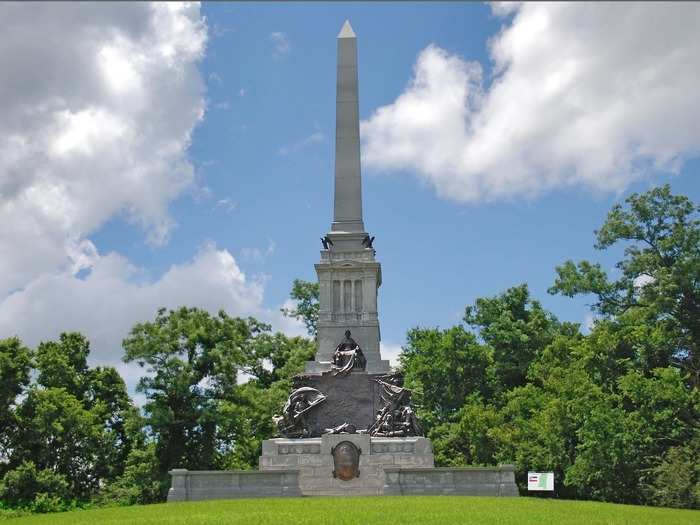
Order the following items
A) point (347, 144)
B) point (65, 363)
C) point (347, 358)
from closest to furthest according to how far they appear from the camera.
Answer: point (347, 358)
point (347, 144)
point (65, 363)

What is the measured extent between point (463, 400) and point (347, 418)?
69.4ft

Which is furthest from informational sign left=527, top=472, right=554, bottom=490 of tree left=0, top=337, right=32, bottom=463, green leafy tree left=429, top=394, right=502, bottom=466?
tree left=0, top=337, right=32, bottom=463

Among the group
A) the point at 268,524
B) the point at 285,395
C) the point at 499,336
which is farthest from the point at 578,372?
the point at 268,524

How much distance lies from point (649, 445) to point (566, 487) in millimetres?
7502

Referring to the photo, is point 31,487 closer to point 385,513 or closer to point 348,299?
point 348,299

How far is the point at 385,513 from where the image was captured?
20828 millimetres

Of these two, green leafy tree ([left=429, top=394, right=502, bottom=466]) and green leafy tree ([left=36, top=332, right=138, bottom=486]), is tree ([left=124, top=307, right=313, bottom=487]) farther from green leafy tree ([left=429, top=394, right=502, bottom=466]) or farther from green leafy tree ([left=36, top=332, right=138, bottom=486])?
green leafy tree ([left=429, top=394, right=502, bottom=466])

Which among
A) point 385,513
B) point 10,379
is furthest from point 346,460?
point 10,379

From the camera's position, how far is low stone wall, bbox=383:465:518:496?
90.7ft

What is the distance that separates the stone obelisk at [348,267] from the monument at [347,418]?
0.04 meters

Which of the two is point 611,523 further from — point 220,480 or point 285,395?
point 285,395

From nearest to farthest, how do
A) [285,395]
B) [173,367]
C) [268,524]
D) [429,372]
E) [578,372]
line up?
[268,524]
[578,372]
[173,367]
[285,395]
[429,372]

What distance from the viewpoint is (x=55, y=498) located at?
40688 millimetres

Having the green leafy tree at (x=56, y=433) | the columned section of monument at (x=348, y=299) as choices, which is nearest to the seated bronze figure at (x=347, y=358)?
the columned section of monument at (x=348, y=299)
